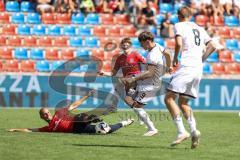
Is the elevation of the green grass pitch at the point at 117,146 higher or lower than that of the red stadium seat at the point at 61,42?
higher

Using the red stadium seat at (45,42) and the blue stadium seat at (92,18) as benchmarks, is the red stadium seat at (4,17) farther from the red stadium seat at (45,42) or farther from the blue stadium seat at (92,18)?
the blue stadium seat at (92,18)

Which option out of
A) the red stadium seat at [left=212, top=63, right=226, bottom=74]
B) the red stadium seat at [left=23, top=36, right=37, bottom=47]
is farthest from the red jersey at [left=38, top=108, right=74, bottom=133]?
the red stadium seat at [left=212, top=63, right=226, bottom=74]

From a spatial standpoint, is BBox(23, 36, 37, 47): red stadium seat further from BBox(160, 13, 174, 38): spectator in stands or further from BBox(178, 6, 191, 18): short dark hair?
BBox(178, 6, 191, 18): short dark hair

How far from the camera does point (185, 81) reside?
11453mm

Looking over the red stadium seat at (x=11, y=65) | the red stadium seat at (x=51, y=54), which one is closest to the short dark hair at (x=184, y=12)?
the red stadium seat at (x=11, y=65)

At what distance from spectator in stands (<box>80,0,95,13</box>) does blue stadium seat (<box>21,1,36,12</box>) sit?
1.90 meters

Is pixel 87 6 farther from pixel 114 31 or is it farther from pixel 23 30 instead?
pixel 23 30

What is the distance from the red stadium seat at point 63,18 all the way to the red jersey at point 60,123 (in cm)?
1493

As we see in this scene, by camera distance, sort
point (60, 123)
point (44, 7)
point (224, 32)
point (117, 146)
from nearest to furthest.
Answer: point (117, 146), point (60, 123), point (44, 7), point (224, 32)

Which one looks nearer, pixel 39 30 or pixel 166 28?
pixel 39 30

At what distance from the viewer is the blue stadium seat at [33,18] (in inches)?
1121

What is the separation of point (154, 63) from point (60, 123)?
7.03 feet

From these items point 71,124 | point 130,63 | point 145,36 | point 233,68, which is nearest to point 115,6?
point 233,68

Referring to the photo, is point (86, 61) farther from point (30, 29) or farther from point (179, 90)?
point (179, 90)
